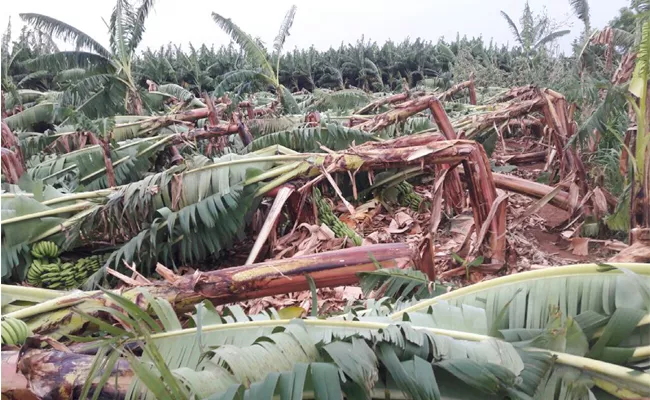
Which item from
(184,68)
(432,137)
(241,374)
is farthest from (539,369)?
(184,68)

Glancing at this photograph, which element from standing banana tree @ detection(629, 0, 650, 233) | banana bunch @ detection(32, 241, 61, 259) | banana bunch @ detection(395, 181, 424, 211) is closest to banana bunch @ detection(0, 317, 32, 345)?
banana bunch @ detection(32, 241, 61, 259)

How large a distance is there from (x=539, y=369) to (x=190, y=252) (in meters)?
2.27

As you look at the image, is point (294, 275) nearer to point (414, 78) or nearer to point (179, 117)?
point (179, 117)

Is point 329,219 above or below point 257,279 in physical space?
below

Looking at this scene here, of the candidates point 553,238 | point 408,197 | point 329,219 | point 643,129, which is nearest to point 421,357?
point 643,129

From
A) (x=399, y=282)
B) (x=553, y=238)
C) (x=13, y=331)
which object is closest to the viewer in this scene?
(x=13, y=331)

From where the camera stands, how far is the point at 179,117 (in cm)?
540

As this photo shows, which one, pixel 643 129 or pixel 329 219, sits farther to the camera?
pixel 329 219

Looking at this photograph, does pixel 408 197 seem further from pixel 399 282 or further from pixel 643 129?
pixel 399 282

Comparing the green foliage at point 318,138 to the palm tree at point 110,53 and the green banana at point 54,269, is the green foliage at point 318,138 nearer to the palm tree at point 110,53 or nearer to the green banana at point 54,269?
the green banana at point 54,269

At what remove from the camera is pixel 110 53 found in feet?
25.6

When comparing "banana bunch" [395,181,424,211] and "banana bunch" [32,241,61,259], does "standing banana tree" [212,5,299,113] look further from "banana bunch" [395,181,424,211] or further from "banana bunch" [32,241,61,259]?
"banana bunch" [32,241,61,259]

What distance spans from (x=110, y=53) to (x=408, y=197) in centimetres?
617

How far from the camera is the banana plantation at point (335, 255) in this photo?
0.97 metres
